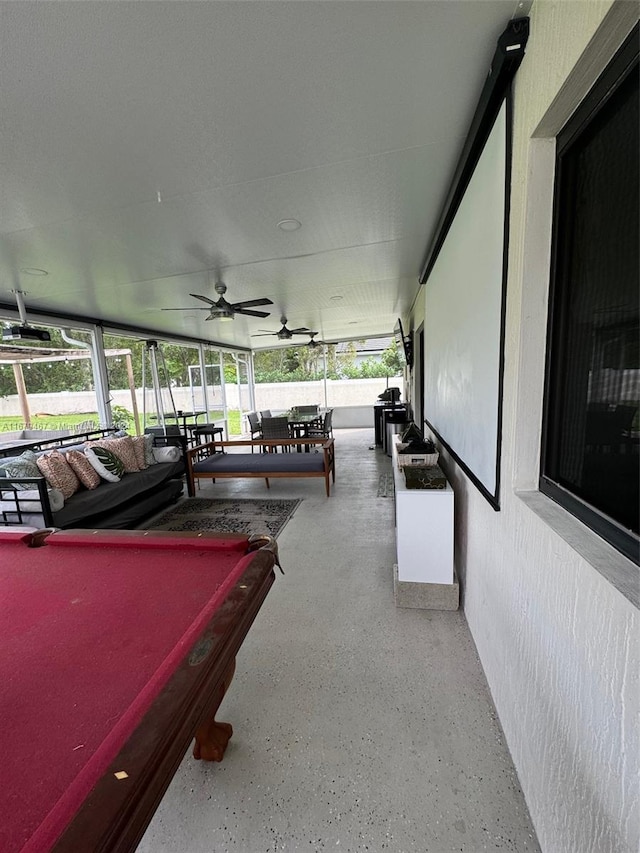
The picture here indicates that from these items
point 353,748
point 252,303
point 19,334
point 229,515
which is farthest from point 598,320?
point 19,334

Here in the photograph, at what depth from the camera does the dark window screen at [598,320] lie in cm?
75

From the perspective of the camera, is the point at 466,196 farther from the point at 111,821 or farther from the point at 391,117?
the point at 111,821

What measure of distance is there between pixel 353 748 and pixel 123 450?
12.4 feet

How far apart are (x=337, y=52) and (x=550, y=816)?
253 cm

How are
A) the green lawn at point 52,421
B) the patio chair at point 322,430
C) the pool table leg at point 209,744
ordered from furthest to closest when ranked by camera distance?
the patio chair at point 322,430 < the green lawn at point 52,421 < the pool table leg at point 209,744

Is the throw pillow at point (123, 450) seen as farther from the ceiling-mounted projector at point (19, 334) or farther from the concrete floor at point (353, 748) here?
the concrete floor at point (353, 748)

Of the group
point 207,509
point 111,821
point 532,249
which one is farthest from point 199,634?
point 207,509

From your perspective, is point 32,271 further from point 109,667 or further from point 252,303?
point 109,667

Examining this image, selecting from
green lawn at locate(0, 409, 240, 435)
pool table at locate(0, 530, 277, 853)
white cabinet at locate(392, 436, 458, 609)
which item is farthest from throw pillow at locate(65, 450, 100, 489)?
white cabinet at locate(392, 436, 458, 609)

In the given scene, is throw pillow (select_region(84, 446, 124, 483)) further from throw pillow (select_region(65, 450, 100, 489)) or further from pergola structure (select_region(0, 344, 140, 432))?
pergola structure (select_region(0, 344, 140, 432))

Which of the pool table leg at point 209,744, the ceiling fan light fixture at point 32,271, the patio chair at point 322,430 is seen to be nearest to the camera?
the pool table leg at point 209,744

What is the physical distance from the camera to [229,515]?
3873 millimetres

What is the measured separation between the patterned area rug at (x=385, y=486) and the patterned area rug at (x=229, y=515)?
1079 mm

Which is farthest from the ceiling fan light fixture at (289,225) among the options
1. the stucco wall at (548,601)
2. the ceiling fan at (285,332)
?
the ceiling fan at (285,332)
